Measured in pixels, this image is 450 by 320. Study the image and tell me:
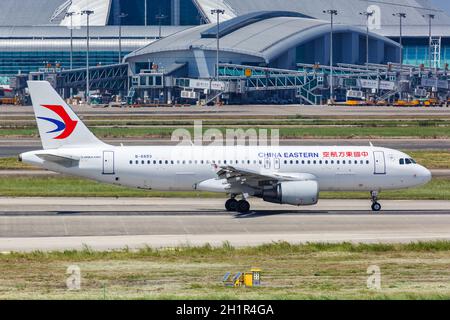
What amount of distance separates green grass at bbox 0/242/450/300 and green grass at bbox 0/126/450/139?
200 feet

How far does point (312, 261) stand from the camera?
3934 cm

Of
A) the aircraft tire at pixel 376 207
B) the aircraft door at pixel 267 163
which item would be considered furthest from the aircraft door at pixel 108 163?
the aircraft tire at pixel 376 207

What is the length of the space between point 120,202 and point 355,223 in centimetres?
1566

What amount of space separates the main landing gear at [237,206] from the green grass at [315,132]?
46506 mm

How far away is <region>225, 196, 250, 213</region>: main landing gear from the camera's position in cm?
5576

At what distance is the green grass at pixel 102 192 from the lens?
63188 mm

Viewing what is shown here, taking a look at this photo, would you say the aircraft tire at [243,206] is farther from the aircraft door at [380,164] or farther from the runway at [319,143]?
the runway at [319,143]

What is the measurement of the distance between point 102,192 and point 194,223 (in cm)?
1494

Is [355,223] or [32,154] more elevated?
[32,154]

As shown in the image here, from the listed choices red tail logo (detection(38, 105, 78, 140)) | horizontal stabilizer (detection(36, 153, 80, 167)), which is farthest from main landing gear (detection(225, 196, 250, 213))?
red tail logo (detection(38, 105, 78, 140))

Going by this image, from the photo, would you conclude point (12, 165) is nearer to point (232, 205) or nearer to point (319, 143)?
point (232, 205)

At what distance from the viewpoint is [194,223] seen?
5097 centimetres
